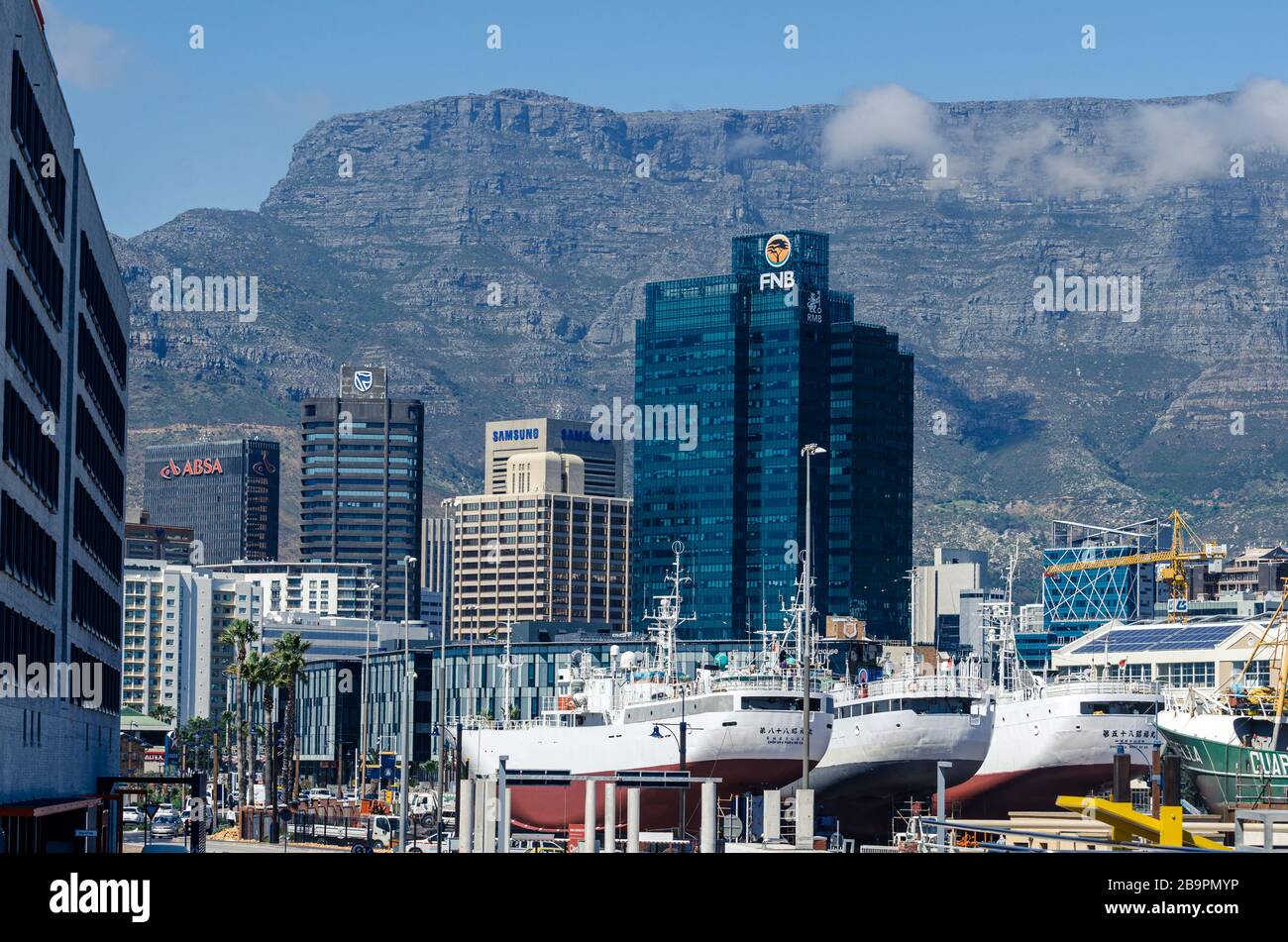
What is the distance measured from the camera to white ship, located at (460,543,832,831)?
125 m

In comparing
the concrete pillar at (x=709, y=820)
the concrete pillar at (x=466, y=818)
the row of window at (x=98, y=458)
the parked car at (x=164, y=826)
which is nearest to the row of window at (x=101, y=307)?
the row of window at (x=98, y=458)

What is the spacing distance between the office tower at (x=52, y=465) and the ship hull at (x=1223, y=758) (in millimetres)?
58889

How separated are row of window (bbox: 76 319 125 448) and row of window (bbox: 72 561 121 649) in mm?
7765

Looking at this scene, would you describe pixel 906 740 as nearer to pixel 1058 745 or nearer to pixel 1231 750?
pixel 1058 745

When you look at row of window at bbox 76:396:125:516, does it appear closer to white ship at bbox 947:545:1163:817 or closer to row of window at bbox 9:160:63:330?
row of window at bbox 9:160:63:330

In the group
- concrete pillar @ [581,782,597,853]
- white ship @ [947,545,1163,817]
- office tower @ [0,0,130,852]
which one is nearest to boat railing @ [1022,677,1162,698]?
white ship @ [947,545,1163,817]

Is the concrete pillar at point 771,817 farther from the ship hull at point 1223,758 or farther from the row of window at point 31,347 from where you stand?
the row of window at point 31,347

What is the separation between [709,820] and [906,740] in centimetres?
5216

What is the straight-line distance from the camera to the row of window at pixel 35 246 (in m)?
58.1

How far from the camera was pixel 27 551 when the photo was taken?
62.8 metres

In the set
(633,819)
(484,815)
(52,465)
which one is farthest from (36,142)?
(484,815)

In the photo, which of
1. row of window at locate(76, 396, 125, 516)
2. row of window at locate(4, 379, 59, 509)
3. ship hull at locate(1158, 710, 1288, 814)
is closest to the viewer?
row of window at locate(4, 379, 59, 509)
